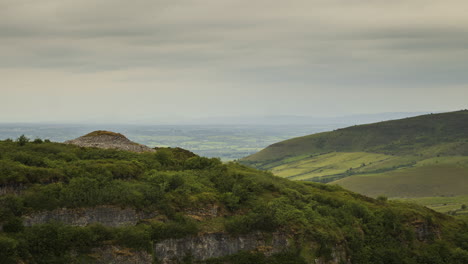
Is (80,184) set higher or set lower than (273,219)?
higher

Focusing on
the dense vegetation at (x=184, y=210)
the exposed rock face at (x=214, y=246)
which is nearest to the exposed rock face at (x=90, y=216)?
the dense vegetation at (x=184, y=210)

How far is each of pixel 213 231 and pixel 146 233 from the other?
7611mm

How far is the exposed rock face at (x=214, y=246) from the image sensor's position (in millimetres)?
54969

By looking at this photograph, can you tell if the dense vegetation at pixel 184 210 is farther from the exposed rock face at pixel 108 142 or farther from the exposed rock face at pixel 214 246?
the exposed rock face at pixel 108 142

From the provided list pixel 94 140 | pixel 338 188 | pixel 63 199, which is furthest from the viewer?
pixel 338 188

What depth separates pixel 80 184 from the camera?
56.3m

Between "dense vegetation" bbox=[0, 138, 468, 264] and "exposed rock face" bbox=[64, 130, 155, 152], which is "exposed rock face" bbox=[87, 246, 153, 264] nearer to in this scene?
"dense vegetation" bbox=[0, 138, 468, 264]

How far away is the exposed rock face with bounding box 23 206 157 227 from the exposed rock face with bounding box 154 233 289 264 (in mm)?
4010

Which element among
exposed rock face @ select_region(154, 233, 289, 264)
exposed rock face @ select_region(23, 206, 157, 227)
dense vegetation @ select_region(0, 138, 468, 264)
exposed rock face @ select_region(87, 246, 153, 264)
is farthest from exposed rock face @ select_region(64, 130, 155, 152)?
exposed rock face @ select_region(87, 246, 153, 264)

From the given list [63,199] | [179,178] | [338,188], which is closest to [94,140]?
[179,178]

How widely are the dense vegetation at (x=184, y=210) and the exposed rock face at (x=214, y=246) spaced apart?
0.73 m

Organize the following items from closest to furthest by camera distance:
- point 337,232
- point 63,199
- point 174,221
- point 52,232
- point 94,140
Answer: point 52,232 < point 63,199 < point 174,221 < point 337,232 < point 94,140

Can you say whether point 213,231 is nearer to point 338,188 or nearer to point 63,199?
point 63,199

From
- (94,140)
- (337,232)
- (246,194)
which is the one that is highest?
(94,140)
